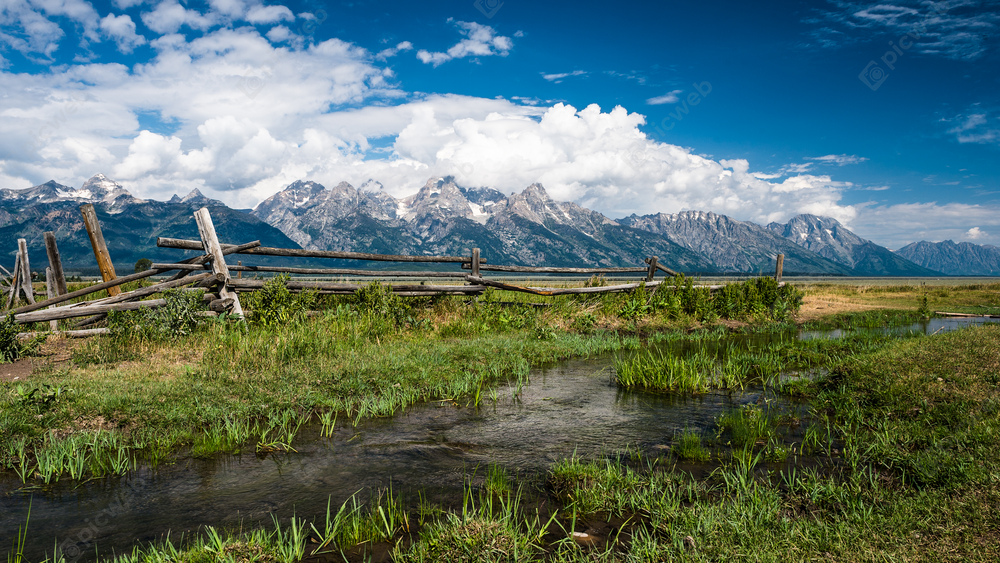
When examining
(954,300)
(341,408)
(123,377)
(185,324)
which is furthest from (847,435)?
(954,300)

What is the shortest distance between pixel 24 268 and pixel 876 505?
2185 centimetres

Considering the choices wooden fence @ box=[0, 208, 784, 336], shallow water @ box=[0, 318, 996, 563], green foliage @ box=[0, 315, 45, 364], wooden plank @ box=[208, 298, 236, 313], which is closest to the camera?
shallow water @ box=[0, 318, 996, 563]

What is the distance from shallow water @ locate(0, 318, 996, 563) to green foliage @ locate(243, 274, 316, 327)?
15.0ft

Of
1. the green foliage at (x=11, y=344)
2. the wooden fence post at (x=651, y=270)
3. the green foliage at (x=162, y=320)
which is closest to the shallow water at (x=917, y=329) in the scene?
the wooden fence post at (x=651, y=270)

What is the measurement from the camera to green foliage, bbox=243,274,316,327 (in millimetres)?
8789

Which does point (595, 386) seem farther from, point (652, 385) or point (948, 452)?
point (948, 452)

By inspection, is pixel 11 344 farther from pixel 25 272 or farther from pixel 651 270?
pixel 651 270

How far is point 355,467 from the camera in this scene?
3900 millimetres

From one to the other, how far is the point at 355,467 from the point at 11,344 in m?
7.20

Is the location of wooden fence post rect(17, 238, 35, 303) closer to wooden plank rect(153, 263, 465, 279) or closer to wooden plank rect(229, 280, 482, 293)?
wooden plank rect(153, 263, 465, 279)

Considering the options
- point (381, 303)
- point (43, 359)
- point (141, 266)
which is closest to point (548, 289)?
point (381, 303)

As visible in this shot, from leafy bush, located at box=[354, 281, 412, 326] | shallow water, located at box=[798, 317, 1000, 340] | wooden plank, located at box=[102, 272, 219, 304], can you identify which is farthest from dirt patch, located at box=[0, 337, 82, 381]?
shallow water, located at box=[798, 317, 1000, 340]

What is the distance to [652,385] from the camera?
6.62m

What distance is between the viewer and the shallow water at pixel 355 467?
303cm
